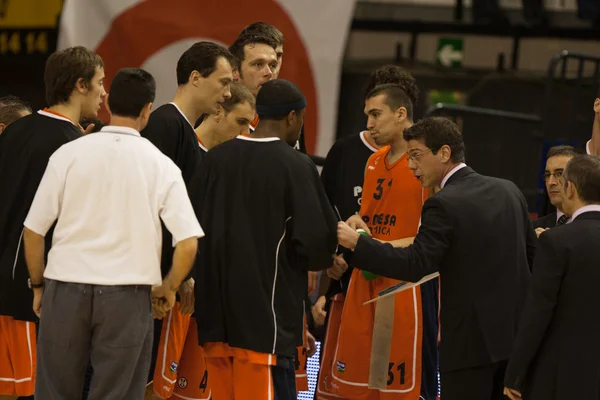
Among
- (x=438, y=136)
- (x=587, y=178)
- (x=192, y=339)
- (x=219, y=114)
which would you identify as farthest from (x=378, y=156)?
(x=587, y=178)

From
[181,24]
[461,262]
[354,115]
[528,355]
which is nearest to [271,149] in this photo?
[461,262]

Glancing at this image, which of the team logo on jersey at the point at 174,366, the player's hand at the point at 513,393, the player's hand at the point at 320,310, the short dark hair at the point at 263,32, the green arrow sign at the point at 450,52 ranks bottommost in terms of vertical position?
the team logo on jersey at the point at 174,366

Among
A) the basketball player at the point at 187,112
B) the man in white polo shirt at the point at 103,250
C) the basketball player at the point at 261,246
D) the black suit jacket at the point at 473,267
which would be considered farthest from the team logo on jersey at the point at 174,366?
the black suit jacket at the point at 473,267

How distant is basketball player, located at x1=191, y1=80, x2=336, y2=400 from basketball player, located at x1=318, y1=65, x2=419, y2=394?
1.23 meters

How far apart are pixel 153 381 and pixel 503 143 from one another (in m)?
4.60

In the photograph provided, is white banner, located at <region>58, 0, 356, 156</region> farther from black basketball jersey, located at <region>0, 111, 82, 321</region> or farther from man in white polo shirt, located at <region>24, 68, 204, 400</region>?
man in white polo shirt, located at <region>24, 68, 204, 400</region>

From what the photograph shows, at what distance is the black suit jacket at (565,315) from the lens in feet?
14.1

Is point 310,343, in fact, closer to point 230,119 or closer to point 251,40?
point 230,119

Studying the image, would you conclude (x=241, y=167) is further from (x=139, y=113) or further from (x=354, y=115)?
(x=354, y=115)

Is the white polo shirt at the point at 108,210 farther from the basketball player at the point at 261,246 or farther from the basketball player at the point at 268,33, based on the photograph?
the basketball player at the point at 268,33

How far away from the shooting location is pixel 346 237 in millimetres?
4926

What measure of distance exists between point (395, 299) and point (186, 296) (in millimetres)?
1270

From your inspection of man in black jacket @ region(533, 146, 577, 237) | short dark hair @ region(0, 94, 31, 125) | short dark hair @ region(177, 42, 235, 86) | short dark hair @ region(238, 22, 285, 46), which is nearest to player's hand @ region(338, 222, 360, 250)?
short dark hair @ region(177, 42, 235, 86)

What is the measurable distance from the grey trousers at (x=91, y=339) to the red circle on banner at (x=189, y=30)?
15.1 ft
